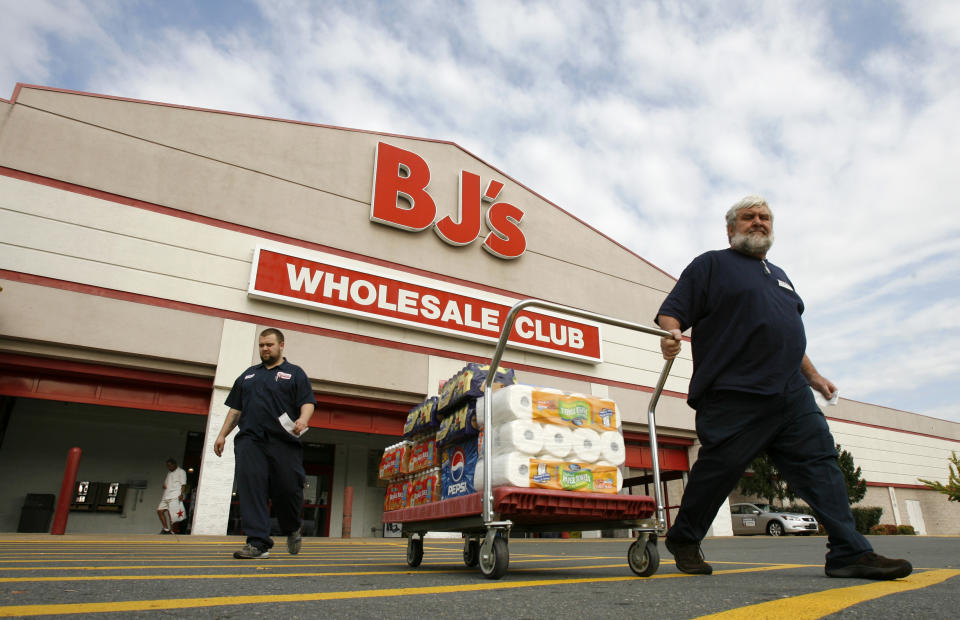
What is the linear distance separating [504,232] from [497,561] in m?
14.8

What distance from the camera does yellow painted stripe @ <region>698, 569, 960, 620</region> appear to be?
5.94 ft

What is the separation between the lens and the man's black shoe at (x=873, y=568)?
9.40 feet

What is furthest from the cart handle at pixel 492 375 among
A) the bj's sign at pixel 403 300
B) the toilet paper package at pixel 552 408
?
the bj's sign at pixel 403 300

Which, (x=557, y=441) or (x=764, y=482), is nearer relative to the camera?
(x=557, y=441)

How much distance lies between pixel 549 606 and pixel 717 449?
5.47 ft

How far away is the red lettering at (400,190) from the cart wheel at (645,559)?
1300cm

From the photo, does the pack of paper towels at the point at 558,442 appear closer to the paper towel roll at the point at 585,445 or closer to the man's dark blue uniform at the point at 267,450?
the paper towel roll at the point at 585,445

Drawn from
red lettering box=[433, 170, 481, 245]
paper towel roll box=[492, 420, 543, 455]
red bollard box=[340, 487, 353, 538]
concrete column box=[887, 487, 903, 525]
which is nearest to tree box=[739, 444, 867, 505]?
concrete column box=[887, 487, 903, 525]

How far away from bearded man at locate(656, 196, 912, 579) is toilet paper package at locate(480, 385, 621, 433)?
64cm

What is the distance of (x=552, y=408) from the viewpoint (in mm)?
3801

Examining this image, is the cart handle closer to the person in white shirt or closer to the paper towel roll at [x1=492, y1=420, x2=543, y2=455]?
the paper towel roll at [x1=492, y1=420, x2=543, y2=455]

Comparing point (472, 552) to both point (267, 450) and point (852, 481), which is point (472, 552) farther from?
point (852, 481)

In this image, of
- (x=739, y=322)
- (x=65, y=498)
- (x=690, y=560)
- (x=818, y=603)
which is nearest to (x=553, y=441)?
(x=690, y=560)

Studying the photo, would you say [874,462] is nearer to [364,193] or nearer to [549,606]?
[364,193]
